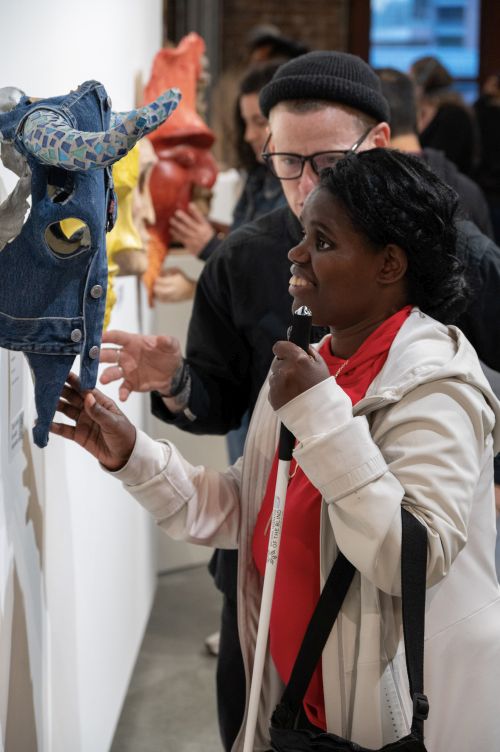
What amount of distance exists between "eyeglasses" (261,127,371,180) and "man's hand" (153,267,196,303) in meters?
1.57

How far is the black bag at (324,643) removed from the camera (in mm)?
1227

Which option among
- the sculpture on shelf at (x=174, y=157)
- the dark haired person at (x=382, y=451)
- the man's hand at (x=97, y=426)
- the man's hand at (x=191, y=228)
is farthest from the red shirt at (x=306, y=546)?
the man's hand at (x=191, y=228)

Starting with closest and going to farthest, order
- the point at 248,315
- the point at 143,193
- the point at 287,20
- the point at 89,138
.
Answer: the point at 89,138, the point at 248,315, the point at 143,193, the point at 287,20

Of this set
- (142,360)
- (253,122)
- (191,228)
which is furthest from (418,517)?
(253,122)

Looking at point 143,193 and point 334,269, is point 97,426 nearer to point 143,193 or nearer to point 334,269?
point 334,269

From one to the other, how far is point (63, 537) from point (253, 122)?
6.32 ft

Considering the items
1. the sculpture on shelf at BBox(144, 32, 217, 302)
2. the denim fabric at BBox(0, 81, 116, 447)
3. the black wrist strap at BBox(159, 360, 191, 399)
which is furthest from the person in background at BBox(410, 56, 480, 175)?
the denim fabric at BBox(0, 81, 116, 447)

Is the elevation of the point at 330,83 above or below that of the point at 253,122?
above

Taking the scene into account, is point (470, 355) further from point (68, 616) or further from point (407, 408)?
point (68, 616)

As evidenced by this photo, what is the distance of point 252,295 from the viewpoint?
1960 mm

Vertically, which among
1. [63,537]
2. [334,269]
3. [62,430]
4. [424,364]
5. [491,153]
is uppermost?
[334,269]

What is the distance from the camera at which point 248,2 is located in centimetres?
908

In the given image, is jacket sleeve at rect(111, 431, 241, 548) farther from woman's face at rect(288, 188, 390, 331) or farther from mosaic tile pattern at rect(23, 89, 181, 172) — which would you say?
mosaic tile pattern at rect(23, 89, 181, 172)

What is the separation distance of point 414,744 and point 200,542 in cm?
50
